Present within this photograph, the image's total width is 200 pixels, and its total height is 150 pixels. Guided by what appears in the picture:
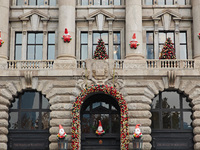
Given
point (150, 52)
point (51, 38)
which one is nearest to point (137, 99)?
point (150, 52)

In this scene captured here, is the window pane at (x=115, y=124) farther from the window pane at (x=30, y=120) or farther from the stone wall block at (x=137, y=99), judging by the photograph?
the window pane at (x=30, y=120)

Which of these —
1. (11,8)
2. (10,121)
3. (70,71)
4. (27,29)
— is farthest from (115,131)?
(11,8)

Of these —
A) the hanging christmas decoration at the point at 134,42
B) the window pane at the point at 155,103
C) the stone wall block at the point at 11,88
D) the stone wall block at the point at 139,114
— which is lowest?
the stone wall block at the point at 139,114

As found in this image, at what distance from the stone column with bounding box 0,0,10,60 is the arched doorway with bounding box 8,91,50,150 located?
3469 millimetres

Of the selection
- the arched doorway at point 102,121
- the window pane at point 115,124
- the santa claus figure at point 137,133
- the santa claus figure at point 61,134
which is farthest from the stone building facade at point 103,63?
the santa claus figure at point 61,134

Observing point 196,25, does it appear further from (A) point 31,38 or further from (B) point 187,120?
(A) point 31,38

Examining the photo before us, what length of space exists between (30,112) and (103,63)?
6732 millimetres

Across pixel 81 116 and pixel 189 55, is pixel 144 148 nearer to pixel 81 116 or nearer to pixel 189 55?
pixel 81 116

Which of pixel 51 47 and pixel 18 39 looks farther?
pixel 18 39

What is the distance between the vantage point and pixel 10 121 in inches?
1270

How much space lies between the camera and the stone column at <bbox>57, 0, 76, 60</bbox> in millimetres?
32438

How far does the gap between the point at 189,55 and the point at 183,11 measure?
3655 millimetres

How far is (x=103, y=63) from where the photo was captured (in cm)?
3156

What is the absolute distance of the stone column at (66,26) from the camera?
32438 millimetres
